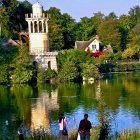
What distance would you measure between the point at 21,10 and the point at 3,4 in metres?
5.54

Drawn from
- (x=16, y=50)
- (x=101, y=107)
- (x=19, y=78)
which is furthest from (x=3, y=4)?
(x=101, y=107)

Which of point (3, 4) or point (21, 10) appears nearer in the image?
point (3, 4)

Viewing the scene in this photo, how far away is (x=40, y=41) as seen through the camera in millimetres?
60594

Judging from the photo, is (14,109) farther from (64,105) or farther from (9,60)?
(9,60)

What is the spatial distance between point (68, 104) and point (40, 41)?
24.8 metres

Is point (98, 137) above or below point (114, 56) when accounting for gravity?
below

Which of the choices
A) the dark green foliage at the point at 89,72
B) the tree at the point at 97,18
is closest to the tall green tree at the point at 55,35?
the dark green foliage at the point at 89,72

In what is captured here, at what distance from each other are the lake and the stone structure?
689cm

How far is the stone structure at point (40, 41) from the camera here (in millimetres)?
58750

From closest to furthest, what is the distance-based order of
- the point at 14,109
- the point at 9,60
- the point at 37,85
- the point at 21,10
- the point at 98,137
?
the point at 98,137
the point at 14,109
the point at 37,85
the point at 9,60
the point at 21,10

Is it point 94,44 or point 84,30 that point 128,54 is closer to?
point 94,44

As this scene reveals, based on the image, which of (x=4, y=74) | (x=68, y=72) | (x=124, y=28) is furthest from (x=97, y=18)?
(x=4, y=74)

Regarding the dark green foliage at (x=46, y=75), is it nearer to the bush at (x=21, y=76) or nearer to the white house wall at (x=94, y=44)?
the bush at (x=21, y=76)

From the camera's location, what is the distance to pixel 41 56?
58875mm
